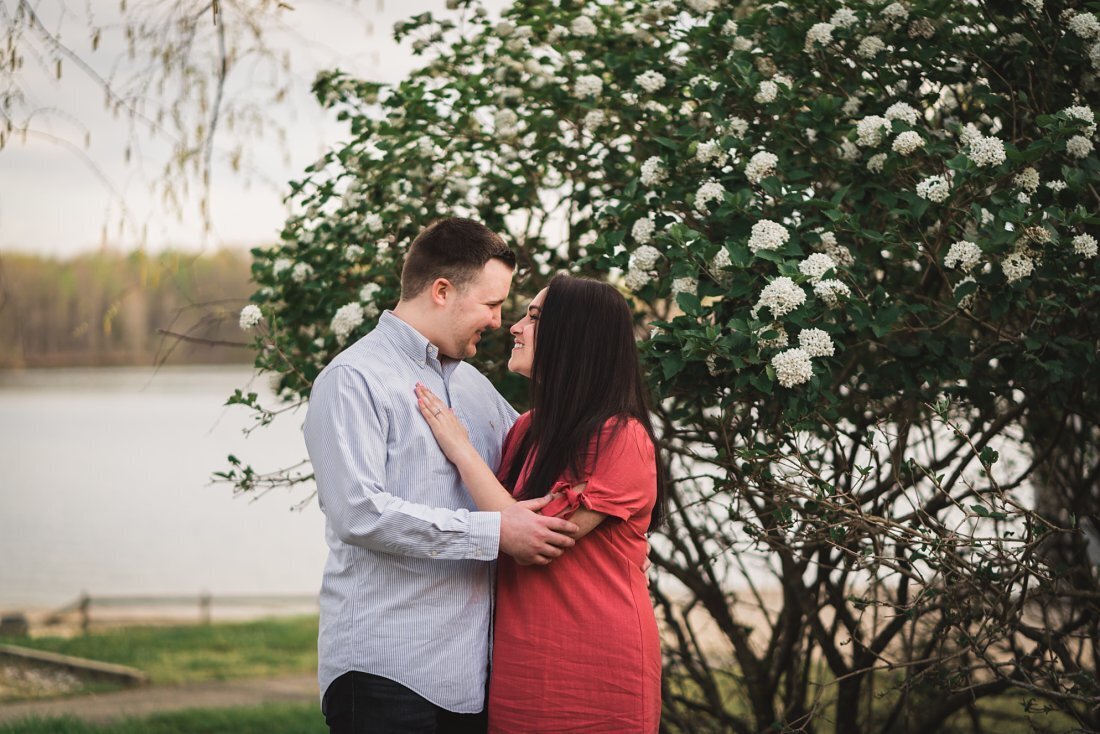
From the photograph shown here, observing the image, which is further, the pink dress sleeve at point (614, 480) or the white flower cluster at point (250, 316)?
the white flower cluster at point (250, 316)

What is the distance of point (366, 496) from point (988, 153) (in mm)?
2131

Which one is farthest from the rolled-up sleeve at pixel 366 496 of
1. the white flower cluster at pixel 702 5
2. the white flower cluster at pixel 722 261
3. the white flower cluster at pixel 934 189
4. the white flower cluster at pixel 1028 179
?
the white flower cluster at pixel 702 5

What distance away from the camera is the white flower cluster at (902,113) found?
133 inches

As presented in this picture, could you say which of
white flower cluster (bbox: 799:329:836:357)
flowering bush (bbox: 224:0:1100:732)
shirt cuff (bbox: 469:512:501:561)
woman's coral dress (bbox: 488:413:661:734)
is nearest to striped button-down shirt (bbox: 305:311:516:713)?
shirt cuff (bbox: 469:512:501:561)

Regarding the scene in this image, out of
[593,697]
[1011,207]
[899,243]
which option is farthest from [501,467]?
[1011,207]

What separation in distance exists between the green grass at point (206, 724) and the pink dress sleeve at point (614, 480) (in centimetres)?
401

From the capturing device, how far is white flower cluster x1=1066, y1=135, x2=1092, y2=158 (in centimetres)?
323

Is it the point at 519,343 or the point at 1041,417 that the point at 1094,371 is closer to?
the point at 1041,417

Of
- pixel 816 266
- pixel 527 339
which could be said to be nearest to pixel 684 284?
pixel 816 266

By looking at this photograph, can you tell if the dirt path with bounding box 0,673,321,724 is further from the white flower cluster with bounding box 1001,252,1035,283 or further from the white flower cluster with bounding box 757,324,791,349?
the white flower cluster with bounding box 1001,252,1035,283

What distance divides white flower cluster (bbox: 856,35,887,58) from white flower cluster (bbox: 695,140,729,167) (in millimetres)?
658

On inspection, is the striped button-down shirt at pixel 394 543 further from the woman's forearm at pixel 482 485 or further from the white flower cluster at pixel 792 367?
the white flower cluster at pixel 792 367

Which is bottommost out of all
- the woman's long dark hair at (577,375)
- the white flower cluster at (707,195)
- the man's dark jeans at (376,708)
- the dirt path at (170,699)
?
the dirt path at (170,699)

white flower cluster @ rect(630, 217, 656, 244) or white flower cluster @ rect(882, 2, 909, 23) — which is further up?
white flower cluster @ rect(882, 2, 909, 23)
